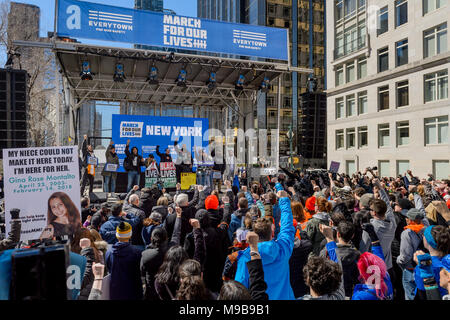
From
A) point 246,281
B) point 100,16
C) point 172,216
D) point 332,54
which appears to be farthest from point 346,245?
point 332,54

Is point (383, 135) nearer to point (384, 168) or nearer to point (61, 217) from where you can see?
point (384, 168)

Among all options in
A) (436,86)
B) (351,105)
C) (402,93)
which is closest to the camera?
(436,86)

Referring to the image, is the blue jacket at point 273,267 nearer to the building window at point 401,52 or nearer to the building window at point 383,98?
the building window at point 401,52

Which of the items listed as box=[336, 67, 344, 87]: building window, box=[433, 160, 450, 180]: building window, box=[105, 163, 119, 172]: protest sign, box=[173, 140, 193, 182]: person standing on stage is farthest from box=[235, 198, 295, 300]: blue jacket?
box=[336, 67, 344, 87]: building window

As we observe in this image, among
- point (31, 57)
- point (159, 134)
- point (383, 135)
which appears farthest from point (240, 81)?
point (31, 57)

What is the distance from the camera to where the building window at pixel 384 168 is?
2543 cm

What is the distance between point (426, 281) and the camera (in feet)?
8.59

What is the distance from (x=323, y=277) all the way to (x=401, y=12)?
2921 cm

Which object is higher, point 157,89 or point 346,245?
point 157,89

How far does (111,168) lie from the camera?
13281 millimetres

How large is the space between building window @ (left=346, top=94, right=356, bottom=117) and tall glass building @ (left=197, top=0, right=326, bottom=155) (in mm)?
22962

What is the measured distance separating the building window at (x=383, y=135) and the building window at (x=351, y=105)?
3472mm
